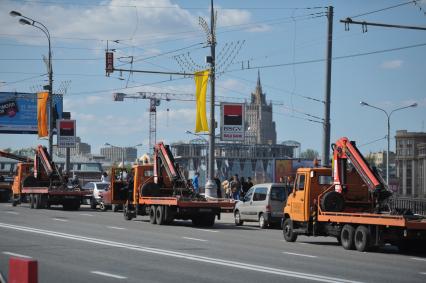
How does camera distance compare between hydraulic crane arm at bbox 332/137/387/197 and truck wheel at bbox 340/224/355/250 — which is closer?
truck wheel at bbox 340/224/355/250

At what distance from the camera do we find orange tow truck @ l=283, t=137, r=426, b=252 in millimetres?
19439

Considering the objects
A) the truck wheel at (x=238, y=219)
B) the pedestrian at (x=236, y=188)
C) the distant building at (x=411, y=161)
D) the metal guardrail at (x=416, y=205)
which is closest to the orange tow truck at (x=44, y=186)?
the pedestrian at (x=236, y=188)

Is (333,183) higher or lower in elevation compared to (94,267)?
higher

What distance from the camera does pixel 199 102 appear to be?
125ft

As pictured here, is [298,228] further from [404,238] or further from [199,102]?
[199,102]

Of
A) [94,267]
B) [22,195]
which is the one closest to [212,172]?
[22,195]

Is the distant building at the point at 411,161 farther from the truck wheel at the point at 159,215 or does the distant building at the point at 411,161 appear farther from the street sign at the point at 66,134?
the truck wheel at the point at 159,215

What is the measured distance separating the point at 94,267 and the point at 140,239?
23.6ft

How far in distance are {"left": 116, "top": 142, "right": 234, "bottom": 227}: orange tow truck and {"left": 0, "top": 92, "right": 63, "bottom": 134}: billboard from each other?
4182cm

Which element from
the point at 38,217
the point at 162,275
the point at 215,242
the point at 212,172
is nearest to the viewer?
the point at 162,275

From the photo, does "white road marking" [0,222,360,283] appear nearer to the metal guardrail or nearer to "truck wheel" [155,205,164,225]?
"truck wheel" [155,205,164,225]

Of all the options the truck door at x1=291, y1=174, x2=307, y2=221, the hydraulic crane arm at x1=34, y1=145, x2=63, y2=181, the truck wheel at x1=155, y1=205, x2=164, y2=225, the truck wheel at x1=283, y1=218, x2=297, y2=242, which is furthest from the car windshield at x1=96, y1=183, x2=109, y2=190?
the truck door at x1=291, y1=174, x2=307, y2=221

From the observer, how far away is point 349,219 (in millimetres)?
20516

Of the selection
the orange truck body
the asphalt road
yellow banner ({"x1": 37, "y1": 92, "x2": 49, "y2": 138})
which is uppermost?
yellow banner ({"x1": 37, "y1": 92, "x2": 49, "y2": 138})
